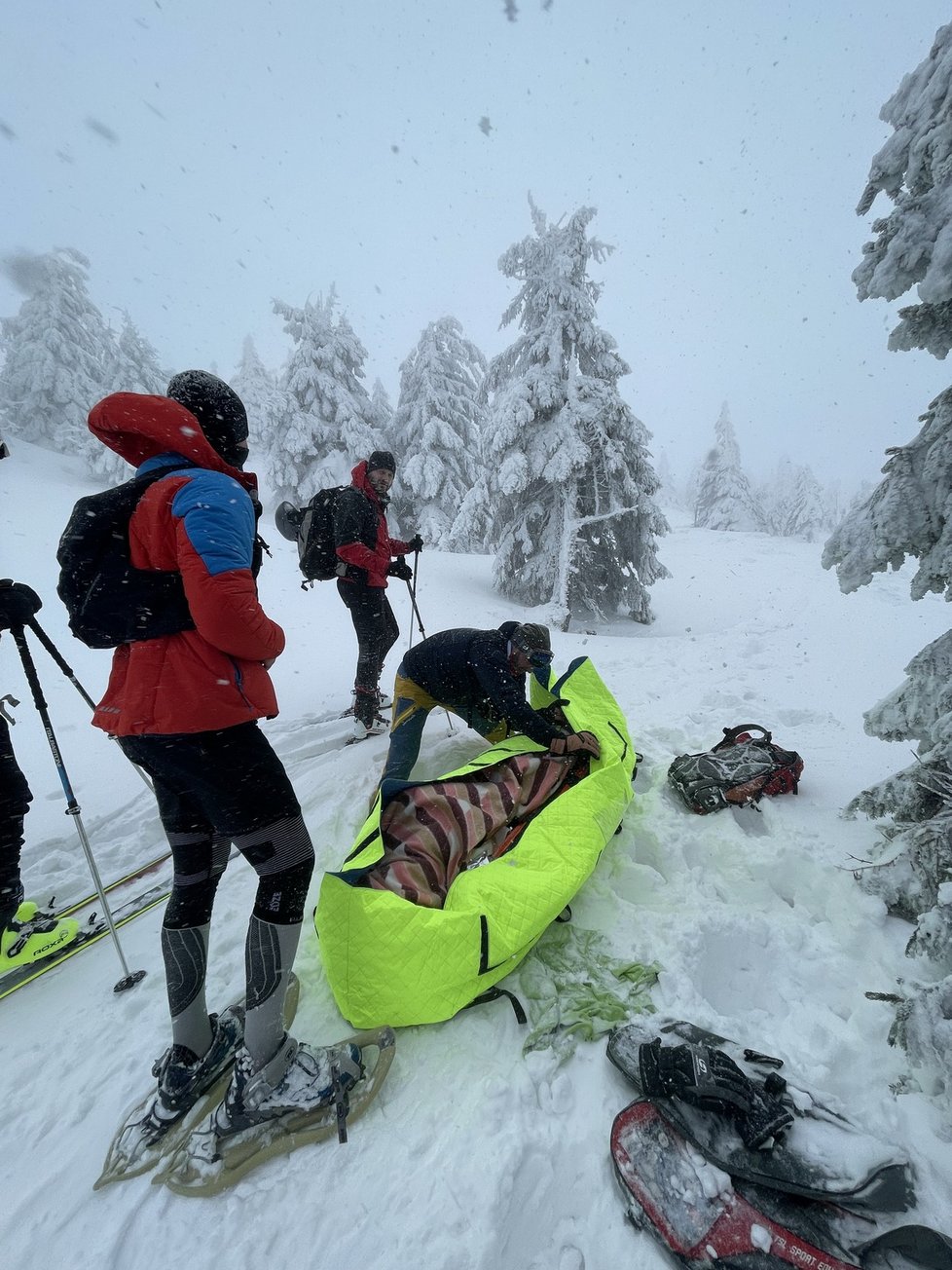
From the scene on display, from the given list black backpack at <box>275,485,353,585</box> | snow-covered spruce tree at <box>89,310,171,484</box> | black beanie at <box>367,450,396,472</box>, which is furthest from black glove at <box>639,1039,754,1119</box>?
snow-covered spruce tree at <box>89,310,171,484</box>

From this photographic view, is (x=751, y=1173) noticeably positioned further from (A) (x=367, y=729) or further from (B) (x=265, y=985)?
(A) (x=367, y=729)

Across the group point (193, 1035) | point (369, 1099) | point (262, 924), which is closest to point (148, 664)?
point (262, 924)

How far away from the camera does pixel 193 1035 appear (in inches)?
79.6

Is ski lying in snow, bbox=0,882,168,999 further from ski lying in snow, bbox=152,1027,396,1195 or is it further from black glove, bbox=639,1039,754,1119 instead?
black glove, bbox=639,1039,754,1119

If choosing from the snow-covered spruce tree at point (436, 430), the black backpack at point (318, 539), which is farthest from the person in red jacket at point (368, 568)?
the snow-covered spruce tree at point (436, 430)

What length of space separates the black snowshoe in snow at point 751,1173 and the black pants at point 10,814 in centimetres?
301

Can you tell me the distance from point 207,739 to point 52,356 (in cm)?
2977

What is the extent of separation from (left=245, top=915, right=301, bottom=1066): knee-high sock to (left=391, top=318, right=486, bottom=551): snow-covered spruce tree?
49.7 feet

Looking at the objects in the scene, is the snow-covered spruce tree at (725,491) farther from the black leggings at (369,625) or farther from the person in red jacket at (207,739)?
the person in red jacket at (207,739)

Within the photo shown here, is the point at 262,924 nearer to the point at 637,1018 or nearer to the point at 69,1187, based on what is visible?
the point at 69,1187

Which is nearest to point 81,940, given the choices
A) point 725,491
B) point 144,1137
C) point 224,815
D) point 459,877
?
point 144,1137

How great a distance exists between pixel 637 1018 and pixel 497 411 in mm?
11180

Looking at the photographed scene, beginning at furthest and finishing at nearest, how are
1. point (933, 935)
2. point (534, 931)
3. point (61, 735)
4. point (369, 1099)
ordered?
point (61, 735), point (534, 931), point (933, 935), point (369, 1099)

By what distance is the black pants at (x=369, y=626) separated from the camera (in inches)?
205
